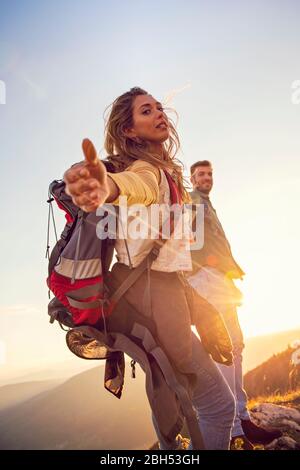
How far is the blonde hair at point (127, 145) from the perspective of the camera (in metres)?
2.89

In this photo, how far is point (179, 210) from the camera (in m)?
2.71

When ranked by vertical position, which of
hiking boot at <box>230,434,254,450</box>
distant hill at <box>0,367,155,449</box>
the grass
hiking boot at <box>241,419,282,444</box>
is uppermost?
hiking boot at <box>230,434,254,450</box>

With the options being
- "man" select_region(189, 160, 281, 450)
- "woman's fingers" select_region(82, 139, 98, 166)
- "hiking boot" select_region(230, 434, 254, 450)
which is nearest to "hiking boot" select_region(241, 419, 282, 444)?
"man" select_region(189, 160, 281, 450)

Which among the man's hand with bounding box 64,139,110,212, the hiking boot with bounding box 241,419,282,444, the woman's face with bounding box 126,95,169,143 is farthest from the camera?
the hiking boot with bounding box 241,419,282,444

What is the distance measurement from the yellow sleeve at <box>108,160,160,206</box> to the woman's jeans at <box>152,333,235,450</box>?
1317 millimetres

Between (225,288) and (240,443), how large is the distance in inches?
87.9

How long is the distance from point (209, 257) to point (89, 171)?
4.45 m

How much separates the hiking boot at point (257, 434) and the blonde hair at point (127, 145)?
402cm

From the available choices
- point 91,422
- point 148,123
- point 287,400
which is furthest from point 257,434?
point 91,422

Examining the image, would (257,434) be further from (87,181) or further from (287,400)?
(87,181)

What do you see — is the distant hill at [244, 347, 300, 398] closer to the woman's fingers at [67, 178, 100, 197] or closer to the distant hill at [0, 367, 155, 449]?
the woman's fingers at [67, 178, 100, 197]

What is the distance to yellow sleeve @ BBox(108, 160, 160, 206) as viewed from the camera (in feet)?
6.53
